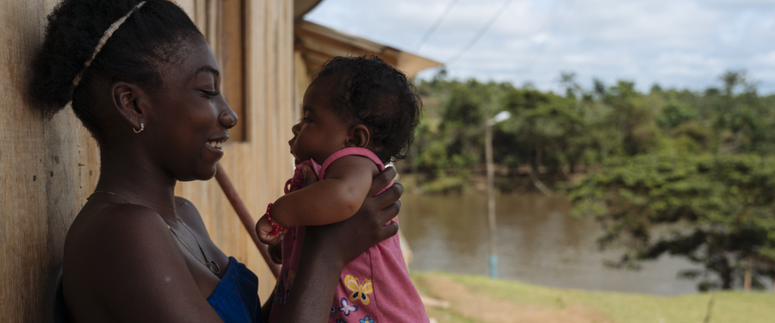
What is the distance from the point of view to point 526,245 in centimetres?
2350

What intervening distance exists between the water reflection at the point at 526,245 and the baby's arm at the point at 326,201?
59.2 ft

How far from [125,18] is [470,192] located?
115 feet

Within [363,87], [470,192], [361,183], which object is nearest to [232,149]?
[363,87]

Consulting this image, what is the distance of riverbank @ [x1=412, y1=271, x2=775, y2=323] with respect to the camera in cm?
993

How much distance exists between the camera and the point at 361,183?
1.27m

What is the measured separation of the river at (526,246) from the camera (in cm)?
1838

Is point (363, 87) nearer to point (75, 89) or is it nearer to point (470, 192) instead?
point (75, 89)

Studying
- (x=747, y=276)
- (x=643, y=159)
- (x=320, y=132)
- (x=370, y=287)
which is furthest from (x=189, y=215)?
(x=643, y=159)

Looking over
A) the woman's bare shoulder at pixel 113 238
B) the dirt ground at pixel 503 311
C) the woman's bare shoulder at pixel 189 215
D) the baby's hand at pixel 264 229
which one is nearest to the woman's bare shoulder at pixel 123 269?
the woman's bare shoulder at pixel 113 238

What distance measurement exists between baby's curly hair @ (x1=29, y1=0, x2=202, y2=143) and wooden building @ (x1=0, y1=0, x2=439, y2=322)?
0.03 meters

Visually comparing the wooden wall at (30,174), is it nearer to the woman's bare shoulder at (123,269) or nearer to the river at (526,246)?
the woman's bare shoulder at (123,269)

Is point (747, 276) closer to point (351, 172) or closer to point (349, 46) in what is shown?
point (349, 46)

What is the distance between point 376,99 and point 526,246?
2290 cm

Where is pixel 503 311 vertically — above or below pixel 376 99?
below
